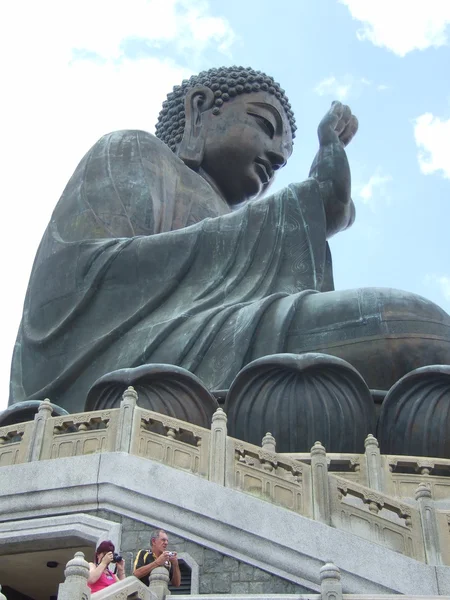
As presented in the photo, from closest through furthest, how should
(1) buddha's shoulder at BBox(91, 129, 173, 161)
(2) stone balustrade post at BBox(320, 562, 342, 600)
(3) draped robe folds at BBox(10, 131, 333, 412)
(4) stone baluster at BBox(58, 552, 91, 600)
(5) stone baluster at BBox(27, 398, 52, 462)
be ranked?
(4) stone baluster at BBox(58, 552, 91, 600) → (2) stone balustrade post at BBox(320, 562, 342, 600) → (5) stone baluster at BBox(27, 398, 52, 462) → (3) draped robe folds at BBox(10, 131, 333, 412) → (1) buddha's shoulder at BBox(91, 129, 173, 161)

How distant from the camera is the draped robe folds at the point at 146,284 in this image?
10.4 meters

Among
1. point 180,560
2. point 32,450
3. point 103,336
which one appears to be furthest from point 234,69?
point 180,560

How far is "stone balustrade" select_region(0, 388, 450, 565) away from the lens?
6031 millimetres

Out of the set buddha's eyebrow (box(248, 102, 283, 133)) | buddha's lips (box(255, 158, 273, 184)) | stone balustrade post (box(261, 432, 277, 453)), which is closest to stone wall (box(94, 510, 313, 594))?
stone balustrade post (box(261, 432, 277, 453))

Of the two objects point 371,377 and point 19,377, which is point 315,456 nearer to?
point 371,377

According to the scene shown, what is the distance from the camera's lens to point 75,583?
14.2 ft

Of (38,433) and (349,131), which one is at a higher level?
(349,131)

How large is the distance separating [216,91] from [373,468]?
803 cm

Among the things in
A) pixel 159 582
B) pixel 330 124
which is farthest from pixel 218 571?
pixel 330 124

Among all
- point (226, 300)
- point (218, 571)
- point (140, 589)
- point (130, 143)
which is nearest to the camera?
point (140, 589)

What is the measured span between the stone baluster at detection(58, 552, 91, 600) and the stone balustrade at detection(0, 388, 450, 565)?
74.1 inches

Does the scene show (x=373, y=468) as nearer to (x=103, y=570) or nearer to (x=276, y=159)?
(x=103, y=570)

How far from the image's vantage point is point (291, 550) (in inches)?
227

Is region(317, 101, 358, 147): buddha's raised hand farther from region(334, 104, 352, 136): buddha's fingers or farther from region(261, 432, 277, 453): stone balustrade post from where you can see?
region(261, 432, 277, 453): stone balustrade post
